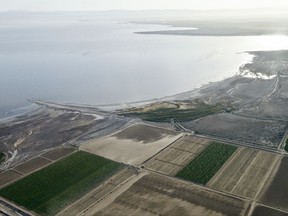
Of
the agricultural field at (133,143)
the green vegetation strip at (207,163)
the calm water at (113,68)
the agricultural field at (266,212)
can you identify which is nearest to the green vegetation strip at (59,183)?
the agricultural field at (133,143)

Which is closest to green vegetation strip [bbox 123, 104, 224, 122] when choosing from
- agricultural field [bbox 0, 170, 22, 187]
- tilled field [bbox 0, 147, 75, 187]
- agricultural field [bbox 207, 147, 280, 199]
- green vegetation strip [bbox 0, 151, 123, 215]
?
agricultural field [bbox 207, 147, 280, 199]

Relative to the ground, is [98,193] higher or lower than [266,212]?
higher

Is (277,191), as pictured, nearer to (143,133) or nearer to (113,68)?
(143,133)

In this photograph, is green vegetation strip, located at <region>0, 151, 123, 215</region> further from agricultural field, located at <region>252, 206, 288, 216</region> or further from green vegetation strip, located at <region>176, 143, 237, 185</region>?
agricultural field, located at <region>252, 206, 288, 216</region>

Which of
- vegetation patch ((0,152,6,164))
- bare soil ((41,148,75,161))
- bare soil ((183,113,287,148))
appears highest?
bare soil ((183,113,287,148))

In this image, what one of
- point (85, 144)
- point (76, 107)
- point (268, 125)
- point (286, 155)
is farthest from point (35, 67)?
point (286, 155)

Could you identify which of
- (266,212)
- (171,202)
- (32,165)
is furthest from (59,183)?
(266,212)
